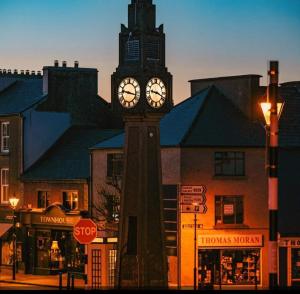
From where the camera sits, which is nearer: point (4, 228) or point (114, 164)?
point (114, 164)

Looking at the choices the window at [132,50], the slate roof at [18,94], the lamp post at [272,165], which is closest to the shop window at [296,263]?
the slate roof at [18,94]

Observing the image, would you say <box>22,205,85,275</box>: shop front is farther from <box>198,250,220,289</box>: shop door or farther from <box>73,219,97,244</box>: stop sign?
<box>73,219,97,244</box>: stop sign

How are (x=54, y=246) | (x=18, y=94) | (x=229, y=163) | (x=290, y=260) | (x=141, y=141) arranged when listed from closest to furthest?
(x=141, y=141) → (x=290, y=260) → (x=229, y=163) → (x=54, y=246) → (x=18, y=94)

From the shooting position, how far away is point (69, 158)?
239 feet

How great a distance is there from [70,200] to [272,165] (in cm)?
3923

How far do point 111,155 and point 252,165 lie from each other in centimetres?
803

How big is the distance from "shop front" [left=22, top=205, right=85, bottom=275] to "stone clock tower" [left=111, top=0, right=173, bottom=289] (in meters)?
22.6

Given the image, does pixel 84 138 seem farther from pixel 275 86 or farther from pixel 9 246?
pixel 275 86

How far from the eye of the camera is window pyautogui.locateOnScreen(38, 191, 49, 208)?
7142cm

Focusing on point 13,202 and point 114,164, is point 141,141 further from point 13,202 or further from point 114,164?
point 13,202

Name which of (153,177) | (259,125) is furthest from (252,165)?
(153,177)

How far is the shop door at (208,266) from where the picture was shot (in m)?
61.4

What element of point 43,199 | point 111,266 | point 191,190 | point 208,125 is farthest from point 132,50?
point 43,199

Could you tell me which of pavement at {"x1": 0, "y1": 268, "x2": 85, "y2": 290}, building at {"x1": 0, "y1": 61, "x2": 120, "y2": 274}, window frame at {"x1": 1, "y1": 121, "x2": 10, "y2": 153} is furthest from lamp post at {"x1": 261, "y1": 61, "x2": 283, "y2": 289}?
window frame at {"x1": 1, "y1": 121, "x2": 10, "y2": 153}
